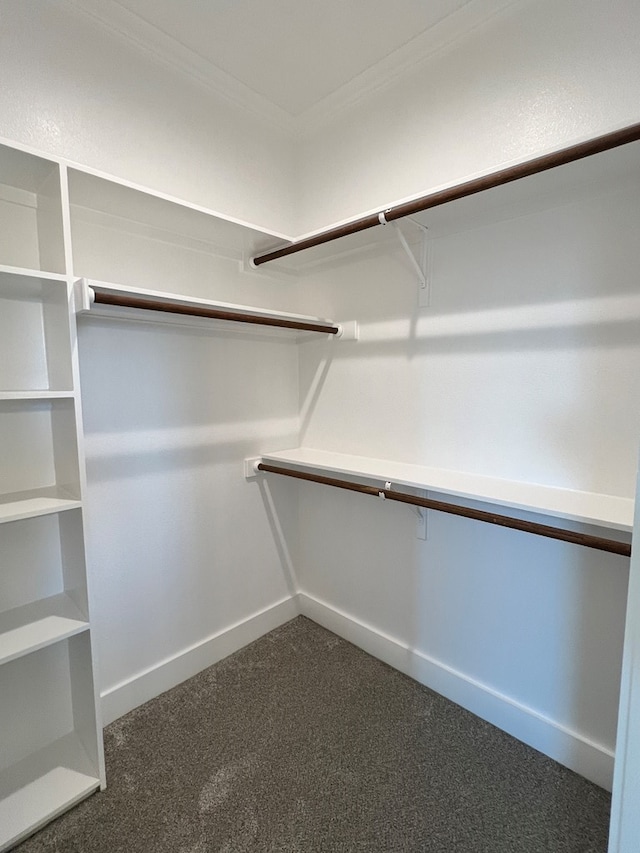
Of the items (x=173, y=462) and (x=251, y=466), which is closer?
(x=173, y=462)

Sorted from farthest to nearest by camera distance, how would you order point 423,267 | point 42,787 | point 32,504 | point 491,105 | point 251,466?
1. point 251,466
2. point 423,267
3. point 491,105
4. point 42,787
5. point 32,504

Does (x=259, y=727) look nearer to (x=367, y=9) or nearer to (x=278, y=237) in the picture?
(x=278, y=237)

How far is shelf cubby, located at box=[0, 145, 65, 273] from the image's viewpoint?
124cm

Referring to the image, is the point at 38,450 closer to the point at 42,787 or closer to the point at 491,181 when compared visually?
the point at 42,787

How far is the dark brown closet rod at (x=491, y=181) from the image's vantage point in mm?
1005

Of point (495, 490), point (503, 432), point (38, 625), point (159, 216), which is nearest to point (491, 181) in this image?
point (503, 432)

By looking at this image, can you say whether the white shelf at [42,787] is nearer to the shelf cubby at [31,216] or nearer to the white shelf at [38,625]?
the white shelf at [38,625]

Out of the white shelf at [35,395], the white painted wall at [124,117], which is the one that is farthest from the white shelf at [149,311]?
the white painted wall at [124,117]

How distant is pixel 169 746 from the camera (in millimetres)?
1595

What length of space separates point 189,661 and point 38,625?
0.81 metres

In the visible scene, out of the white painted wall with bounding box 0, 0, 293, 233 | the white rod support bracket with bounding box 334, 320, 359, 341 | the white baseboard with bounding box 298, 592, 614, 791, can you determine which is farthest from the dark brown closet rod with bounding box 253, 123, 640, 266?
the white baseboard with bounding box 298, 592, 614, 791

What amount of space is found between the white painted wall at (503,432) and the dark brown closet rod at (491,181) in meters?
0.35

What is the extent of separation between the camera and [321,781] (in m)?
1.46

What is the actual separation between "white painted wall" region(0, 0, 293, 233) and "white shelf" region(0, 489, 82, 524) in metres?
1.17
